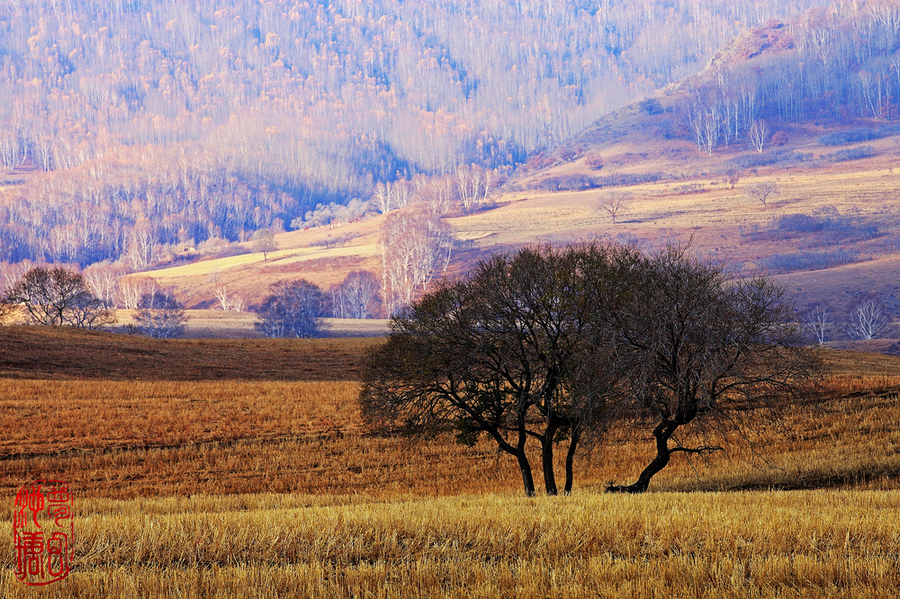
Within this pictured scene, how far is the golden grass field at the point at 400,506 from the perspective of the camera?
8031 mm

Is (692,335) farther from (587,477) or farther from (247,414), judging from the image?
(247,414)

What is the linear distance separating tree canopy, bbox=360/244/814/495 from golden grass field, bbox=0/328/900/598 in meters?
2.26

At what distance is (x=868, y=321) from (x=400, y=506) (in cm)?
12496

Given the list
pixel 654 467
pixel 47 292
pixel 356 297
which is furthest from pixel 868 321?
pixel 47 292

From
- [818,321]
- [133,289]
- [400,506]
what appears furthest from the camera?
[133,289]

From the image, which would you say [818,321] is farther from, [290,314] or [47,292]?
[47,292]

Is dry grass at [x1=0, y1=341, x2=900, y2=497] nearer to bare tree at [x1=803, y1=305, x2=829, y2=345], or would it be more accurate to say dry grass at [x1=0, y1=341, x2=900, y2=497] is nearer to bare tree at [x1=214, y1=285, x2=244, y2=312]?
bare tree at [x1=803, y1=305, x2=829, y2=345]

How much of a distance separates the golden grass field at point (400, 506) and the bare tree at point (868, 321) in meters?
86.9

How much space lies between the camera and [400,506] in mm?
14562

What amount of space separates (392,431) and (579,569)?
27.6 meters

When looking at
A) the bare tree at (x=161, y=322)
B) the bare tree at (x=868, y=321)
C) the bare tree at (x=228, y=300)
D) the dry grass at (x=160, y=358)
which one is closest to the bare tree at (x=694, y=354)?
the dry grass at (x=160, y=358)

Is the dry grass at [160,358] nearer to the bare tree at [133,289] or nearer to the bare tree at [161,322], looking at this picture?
the bare tree at [161,322]

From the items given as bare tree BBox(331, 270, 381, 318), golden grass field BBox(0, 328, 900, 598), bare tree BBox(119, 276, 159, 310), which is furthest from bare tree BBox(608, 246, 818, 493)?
bare tree BBox(119, 276, 159, 310)

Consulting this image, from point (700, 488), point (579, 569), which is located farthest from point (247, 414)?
point (579, 569)
